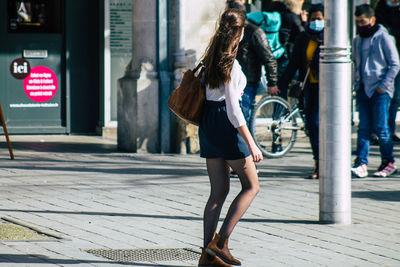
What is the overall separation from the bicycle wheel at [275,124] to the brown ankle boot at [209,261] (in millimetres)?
5685

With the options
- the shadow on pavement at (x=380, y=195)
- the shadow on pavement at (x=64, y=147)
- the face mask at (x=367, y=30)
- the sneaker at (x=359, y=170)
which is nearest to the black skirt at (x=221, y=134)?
the shadow on pavement at (x=380, y=195)

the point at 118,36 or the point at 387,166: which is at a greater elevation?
the point at 118,36

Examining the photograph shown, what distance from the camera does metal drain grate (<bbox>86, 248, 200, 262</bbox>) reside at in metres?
5.73

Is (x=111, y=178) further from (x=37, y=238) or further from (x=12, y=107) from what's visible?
(x=12, y=107)

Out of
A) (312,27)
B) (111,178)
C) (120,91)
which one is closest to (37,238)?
(111,178)

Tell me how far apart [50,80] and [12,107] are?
0.72m

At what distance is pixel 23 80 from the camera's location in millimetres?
13227

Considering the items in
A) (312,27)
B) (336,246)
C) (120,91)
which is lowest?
(336,246)

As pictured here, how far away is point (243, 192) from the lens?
562 cm

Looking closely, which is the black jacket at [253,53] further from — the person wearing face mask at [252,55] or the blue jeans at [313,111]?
the blue jeans at [313,111]

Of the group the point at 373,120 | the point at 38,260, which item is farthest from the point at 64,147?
the point at 38,260

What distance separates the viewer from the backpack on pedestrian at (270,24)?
42.6 feet

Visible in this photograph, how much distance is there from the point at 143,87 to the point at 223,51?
599 cm

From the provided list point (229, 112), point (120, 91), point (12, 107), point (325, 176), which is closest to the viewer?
point (229, 112)
